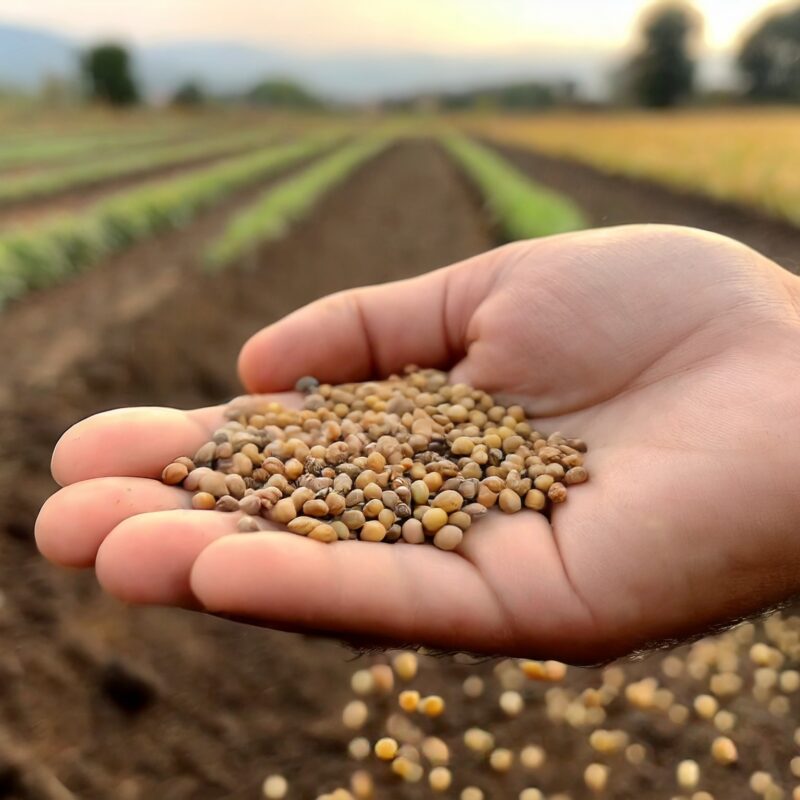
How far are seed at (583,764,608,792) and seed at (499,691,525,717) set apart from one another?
20 centimetres

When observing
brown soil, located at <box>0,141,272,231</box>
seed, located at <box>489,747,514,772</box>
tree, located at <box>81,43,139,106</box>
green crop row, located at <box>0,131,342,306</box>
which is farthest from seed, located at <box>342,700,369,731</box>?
tree, located at <box>81,43,139,106</box>

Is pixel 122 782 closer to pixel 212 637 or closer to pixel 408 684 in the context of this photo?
pixel 212 637

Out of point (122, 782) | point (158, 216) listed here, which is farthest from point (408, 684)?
point (158, 216)

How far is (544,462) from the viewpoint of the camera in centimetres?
154

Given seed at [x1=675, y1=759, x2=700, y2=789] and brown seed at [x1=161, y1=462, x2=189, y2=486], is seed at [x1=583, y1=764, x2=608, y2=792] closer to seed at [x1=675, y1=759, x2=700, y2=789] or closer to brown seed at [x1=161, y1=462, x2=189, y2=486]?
seed at [x1=675, y1=759, x2=700, y2=789]

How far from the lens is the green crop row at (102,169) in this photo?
8.66 meters

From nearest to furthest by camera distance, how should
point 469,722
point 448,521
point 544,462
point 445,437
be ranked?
1. point 448,521
2. point 544,462
3. point 445,437
4. point 469,722

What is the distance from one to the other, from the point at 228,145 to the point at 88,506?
17.4 m

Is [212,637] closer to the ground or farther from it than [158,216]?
closer to the ground

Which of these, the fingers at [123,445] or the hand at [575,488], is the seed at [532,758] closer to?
the hand at [575,488]

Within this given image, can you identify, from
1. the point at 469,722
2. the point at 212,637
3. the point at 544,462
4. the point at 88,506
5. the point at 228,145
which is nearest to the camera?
the point at 88,506

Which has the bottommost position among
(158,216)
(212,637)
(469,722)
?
(469,722)

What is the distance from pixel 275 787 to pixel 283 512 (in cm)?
76

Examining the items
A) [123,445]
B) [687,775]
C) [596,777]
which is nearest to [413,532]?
[123,445]
